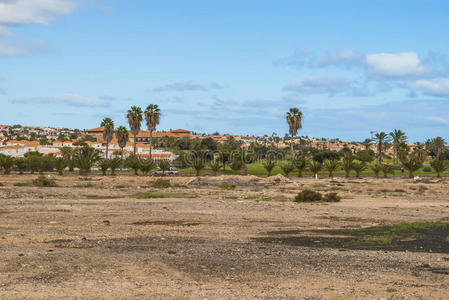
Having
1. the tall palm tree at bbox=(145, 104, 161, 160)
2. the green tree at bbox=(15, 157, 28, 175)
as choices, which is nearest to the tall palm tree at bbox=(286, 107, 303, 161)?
the tall palm tree at bbox=(145, 104, 161, 160)

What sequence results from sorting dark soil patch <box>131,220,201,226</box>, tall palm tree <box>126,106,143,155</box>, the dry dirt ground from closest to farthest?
the dry dirt ground < dark soil patch <box>131,220,201,226</box> < tall palm tree <box>126,106,143,155</box>

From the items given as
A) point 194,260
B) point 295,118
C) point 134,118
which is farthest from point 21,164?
point 194,260

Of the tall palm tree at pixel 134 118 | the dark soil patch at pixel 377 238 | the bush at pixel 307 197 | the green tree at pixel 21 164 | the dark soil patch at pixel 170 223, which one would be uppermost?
the tall palm tree at pixel 134 118

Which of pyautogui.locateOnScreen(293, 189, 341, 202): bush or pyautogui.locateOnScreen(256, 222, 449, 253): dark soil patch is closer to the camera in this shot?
pyautogui.locateOnScreen(256, 222, 449, 253): dark soil patch

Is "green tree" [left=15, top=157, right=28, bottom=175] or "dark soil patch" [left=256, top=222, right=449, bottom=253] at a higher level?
"green tree" [left=15, top=157, right=28, bottom=175]

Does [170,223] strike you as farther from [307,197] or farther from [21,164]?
[21,164]

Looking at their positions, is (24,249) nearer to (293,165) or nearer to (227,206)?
(227,206)

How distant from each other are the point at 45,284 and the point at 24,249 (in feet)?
14.0

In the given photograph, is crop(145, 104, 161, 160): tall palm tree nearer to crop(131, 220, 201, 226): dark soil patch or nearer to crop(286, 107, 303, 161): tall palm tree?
crop(286, 107, 303, 161): tall palm tree

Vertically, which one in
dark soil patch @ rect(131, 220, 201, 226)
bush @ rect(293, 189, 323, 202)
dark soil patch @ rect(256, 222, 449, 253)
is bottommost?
dark soil patch @ rect(256, 222, 449, 253)

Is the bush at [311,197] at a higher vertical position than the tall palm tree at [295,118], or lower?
lower

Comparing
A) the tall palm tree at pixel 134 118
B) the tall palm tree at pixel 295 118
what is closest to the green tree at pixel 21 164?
the tall palm tree at pixel 134 118

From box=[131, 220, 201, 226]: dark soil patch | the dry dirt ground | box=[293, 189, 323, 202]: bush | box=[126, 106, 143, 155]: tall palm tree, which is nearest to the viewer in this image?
the dry dirt ground

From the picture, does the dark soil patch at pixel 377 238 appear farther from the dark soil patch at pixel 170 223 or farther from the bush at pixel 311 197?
the bush at pixel 311 197
